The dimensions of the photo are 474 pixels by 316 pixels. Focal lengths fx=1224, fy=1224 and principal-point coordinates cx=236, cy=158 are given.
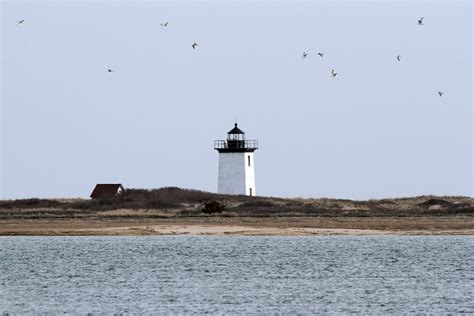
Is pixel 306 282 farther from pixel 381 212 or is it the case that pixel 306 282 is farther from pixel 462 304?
pixel 381 212

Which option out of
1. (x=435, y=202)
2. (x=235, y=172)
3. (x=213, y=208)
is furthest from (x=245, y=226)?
(x=235, y=172)

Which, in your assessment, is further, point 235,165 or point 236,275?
point 235,165

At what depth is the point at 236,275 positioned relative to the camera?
4009 cm

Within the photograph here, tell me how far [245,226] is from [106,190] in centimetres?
2073

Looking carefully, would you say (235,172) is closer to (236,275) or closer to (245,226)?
(245,226)

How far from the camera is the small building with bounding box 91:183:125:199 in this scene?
77438 millimetres

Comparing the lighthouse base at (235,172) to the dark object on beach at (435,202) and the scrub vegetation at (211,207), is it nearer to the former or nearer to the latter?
the scrub vegetation at (211,207)

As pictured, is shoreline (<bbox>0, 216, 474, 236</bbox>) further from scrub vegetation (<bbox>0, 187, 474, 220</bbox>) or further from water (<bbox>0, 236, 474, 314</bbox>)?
scrub vegetation (<bbox>0, 187, 474, 220</bbox>)

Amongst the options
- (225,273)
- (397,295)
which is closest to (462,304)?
(397,295)

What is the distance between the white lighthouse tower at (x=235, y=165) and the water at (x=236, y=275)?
62.1ft

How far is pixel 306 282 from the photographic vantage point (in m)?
37.7

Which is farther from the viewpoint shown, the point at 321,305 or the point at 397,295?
the point at 397,295

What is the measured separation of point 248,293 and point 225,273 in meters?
6.48

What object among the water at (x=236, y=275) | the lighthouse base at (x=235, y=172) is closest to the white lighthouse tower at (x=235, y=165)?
the lighthouse base at (x=235, y=172)
